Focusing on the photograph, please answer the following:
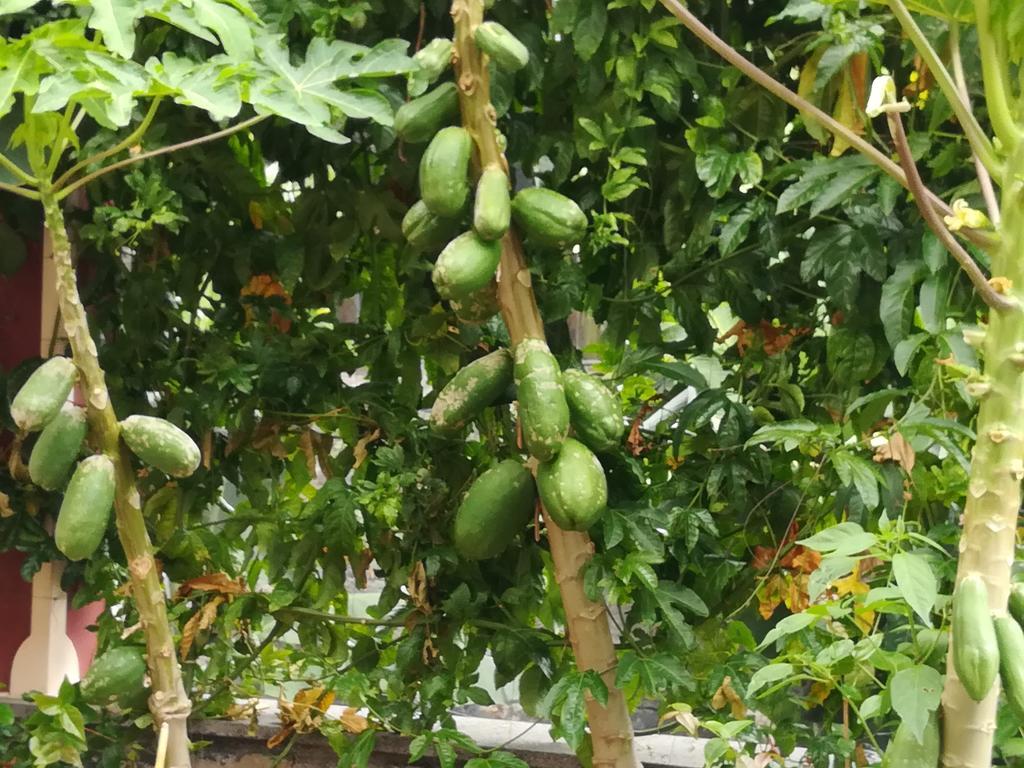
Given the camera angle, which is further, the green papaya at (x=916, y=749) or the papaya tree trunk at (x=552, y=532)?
the papaya tree trunk at (x=552, y=532)

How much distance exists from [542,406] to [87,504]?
1.27 ft

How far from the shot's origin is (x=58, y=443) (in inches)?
31.5

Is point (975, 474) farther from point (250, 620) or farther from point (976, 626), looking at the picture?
point (250, 620)

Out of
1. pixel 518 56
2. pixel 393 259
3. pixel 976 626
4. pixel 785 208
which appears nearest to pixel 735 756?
pixel 976 626

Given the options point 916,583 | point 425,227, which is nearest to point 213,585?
point 425,227

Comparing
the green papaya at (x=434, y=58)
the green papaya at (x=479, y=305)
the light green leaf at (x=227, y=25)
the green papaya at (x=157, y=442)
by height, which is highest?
the light green leaf at (x=227, y=25)

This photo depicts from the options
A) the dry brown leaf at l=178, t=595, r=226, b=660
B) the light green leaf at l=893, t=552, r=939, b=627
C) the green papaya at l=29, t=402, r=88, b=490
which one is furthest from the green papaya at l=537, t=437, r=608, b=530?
the dry brown leaf at l=178, t=595, r=226, b=660

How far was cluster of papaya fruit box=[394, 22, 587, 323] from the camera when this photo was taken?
2.91ft

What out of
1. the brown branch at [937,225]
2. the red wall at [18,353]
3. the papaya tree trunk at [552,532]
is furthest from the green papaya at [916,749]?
the red wall at [18,353]

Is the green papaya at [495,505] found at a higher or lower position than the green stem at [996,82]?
lower

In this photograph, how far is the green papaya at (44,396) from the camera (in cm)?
76

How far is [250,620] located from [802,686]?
75 cm

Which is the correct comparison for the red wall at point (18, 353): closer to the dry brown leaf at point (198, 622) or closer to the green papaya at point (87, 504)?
the dry brown leaf at point (198, 622)

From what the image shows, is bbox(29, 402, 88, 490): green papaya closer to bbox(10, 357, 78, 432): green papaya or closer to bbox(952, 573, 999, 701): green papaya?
bbox(10, 357, 78, 432): green papaya
